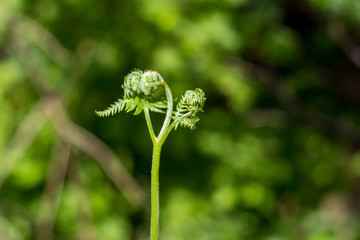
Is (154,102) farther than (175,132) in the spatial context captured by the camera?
No

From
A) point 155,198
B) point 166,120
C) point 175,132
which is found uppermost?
point 175,132

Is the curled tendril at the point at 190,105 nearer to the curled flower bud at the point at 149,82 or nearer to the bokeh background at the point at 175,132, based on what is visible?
the curled flower bud at the point at 149,82

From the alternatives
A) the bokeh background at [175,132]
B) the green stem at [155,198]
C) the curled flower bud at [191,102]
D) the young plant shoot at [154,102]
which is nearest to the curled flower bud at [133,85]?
the young plant shoot at [154,102]

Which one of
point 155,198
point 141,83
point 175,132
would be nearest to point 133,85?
point 141,83

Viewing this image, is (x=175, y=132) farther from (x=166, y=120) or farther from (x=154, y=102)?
(x=166, y=120)

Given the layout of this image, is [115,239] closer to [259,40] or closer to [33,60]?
[33,60]

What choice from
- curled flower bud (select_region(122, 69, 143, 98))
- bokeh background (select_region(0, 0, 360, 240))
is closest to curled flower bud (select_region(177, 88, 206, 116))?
curled flower bud (select_region(122, 69, 143, 98))

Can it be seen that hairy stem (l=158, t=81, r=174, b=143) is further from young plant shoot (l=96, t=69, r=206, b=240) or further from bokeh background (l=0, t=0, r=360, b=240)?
bokeh background (l=0, t=0, r=360, b=240)
